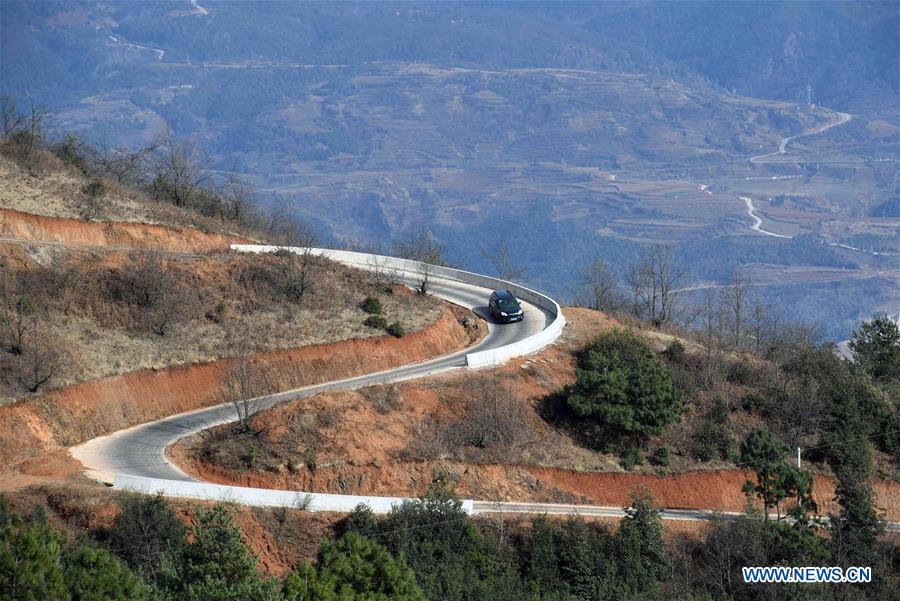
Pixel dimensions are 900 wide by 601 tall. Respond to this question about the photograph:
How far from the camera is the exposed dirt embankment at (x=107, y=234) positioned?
52.0 m

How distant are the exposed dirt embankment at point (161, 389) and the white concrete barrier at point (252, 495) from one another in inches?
187

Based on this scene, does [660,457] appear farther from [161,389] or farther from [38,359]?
[38,359]

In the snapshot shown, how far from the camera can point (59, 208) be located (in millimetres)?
54781

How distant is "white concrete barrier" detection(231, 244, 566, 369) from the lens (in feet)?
162

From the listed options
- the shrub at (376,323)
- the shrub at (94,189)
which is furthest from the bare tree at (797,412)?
the shrub at (94,189)

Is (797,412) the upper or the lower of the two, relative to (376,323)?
lower

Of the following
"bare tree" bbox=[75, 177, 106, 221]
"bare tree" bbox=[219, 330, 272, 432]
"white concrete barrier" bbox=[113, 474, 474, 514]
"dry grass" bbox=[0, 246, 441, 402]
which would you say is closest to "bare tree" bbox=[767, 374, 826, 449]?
"dry grass" bbox=[0, 246, 441, 402]

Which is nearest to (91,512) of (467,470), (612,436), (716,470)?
(467,470)

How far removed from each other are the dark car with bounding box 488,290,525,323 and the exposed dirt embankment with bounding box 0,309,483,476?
2.96 metres

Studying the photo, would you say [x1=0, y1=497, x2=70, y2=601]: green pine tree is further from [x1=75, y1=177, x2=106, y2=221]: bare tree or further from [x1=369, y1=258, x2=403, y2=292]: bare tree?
[x1=75, y1=177, x2=106, y2=221]: bare tree

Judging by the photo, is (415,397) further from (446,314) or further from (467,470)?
(446,314)

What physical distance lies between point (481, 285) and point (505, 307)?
7.37 m

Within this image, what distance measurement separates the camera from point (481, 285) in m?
63.8

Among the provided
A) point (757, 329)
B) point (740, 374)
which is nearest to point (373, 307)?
point (740, 374)
